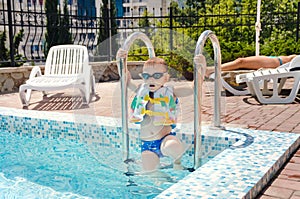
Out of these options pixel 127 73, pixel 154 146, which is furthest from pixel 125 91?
pixel 154 146

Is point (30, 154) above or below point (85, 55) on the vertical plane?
below

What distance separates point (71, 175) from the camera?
10.8 ft

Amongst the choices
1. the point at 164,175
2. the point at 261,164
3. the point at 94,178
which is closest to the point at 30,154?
the point at 94,178

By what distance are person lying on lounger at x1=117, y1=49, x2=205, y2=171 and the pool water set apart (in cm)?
15

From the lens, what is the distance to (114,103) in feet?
10.8

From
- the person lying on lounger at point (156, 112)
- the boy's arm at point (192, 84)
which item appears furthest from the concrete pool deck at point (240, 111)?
the person lying on lounger at point (156, 112)

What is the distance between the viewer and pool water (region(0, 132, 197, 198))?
2854 millimetres

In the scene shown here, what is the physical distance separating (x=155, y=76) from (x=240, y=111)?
7.87ft

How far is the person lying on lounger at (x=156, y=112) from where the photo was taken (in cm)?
272

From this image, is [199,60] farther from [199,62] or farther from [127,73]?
[127,73]

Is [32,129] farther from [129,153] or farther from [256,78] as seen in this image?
[256,78]

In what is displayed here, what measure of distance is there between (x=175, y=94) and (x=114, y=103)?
70 cm

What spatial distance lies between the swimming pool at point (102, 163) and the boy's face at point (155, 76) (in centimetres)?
49

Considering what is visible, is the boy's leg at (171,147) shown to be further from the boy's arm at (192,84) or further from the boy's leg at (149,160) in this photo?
the boy's arm at (192,84)
